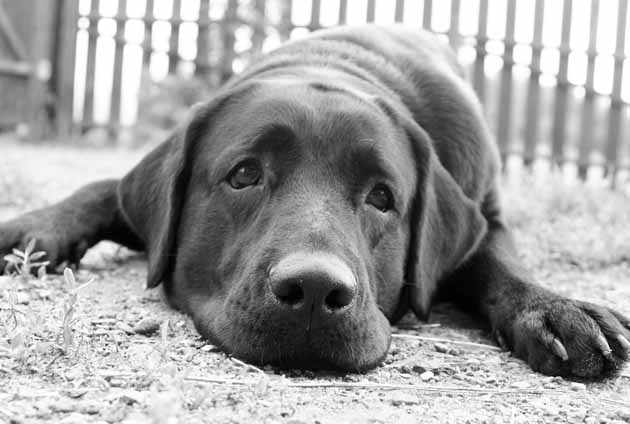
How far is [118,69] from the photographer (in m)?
10.6

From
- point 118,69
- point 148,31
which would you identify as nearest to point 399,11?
point 148,31

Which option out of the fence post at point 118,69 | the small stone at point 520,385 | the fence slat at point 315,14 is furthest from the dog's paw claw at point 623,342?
the fence post at point 118,69

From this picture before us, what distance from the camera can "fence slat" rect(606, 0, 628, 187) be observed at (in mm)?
9969

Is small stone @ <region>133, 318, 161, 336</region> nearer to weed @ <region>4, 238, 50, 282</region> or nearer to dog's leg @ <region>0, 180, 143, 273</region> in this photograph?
weed @ <region>4, 238, 50, 282</region>

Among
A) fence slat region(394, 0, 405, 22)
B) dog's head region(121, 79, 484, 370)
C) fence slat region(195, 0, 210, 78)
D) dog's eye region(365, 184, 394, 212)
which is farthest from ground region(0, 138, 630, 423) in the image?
fence slat region(195, 0, 210, 78)

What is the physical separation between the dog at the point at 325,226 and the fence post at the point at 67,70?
25.0ft

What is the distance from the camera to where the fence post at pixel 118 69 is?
10539mm

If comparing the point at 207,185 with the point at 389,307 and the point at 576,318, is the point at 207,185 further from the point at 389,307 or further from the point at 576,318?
the point at 576,318

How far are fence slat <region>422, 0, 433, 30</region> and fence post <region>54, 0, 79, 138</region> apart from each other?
14.5ft

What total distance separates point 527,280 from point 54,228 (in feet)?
5.89

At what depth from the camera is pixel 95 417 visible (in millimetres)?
1681

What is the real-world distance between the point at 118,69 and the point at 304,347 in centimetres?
909

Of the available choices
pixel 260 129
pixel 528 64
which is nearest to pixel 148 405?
pixel 260 129

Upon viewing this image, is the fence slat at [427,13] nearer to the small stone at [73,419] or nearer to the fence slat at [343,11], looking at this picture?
the fence slat at [343,11]
